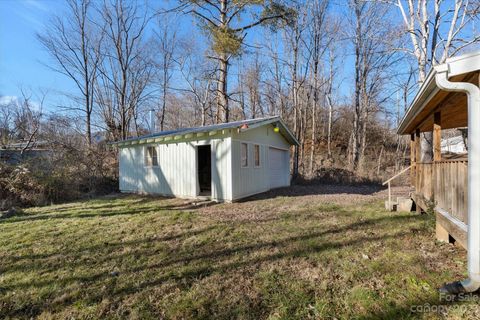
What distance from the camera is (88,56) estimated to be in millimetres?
17469

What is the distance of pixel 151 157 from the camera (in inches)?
402

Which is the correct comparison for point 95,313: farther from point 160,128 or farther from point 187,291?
point 160,128

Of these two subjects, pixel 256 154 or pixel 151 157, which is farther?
pixel 151 157

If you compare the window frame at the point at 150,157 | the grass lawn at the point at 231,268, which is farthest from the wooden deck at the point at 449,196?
the window frame at the point at 150,157

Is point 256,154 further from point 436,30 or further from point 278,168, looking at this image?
point 436,30

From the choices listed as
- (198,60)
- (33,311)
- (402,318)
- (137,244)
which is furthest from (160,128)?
(402,318)

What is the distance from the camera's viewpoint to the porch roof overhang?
8.24 ft

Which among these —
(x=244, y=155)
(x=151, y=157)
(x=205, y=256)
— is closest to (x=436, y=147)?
(x=205, y=256)

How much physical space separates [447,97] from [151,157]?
948cm

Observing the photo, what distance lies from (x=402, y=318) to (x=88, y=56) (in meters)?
21.5

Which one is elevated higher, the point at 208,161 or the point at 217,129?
the point at 217,129

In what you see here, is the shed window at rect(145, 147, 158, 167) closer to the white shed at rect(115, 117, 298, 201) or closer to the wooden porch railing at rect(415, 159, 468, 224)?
the white shed at rect(115, 117, 298, 201)

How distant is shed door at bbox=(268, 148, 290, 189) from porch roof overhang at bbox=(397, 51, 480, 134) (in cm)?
570

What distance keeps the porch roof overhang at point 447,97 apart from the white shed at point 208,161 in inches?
187
